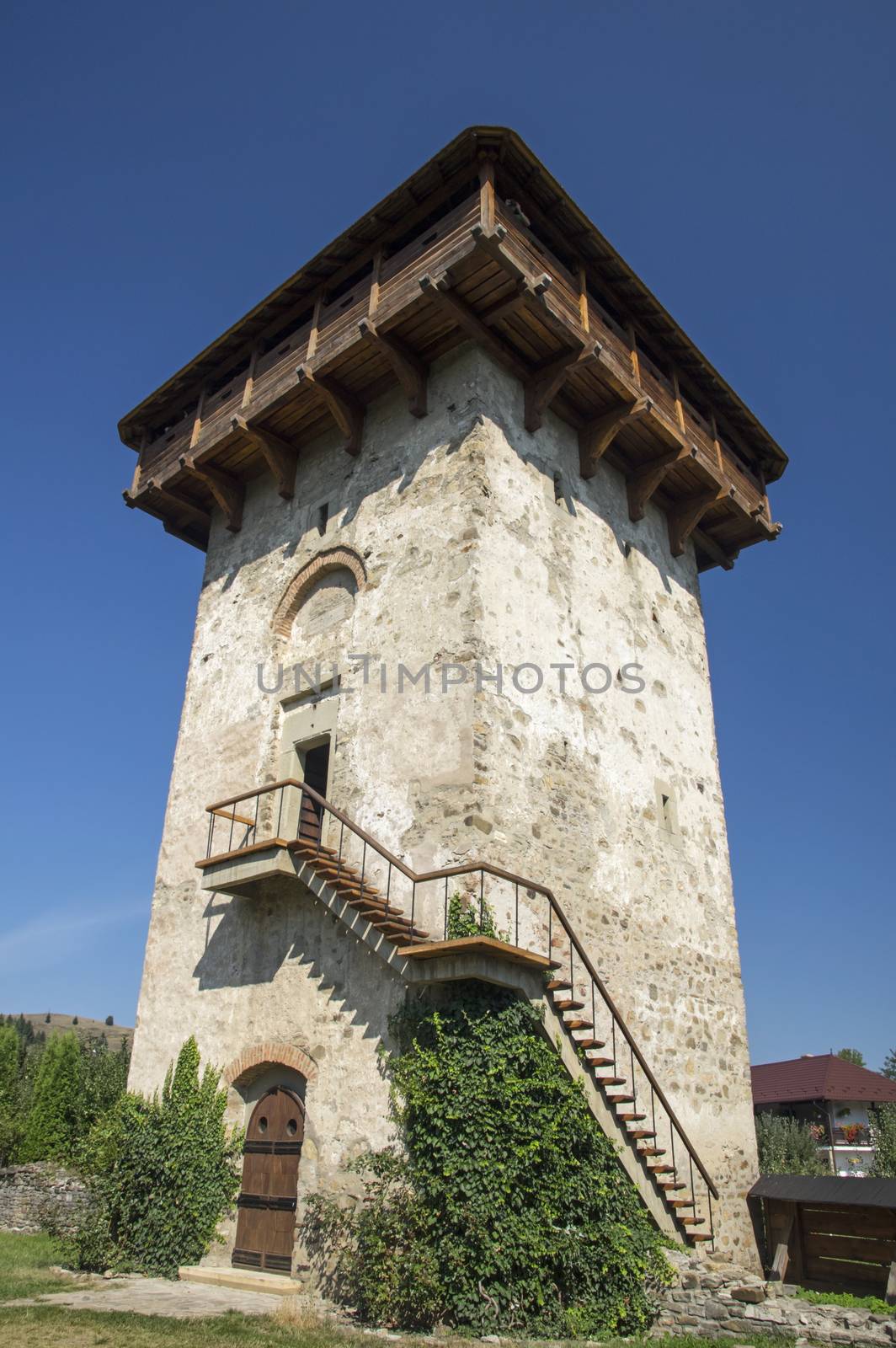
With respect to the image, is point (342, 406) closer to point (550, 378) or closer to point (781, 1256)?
point (550, 378)

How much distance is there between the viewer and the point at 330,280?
47.3 feet

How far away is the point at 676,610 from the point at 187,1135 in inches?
414

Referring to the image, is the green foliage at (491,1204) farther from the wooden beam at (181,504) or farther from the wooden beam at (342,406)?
the wooden beam at (181,504)

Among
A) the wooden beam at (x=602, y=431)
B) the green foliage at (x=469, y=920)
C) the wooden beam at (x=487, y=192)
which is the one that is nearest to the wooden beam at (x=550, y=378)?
the wooden beam at (x=602, y=431)

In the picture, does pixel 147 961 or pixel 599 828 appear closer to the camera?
pixel 599 828

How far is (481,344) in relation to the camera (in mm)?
12633

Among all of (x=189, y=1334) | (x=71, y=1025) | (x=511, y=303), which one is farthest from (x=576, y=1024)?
(x=71, y=1025)

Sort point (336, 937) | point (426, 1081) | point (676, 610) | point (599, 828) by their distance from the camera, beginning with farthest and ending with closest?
point (676, 610) → point (599, 828) → point (336, 937) → point (426, 1081)

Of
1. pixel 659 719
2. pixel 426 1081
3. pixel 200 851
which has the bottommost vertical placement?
pixel 426 1081

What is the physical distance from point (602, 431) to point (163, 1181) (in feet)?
37.5

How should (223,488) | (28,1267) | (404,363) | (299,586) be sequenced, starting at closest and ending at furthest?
(28,1267)
(404,363)
(299,586)
(223,488)

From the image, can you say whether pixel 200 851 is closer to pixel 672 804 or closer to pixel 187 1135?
pixel 187 1135

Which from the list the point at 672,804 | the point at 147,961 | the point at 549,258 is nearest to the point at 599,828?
the point at 672,804

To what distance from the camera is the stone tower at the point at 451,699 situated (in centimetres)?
1034
